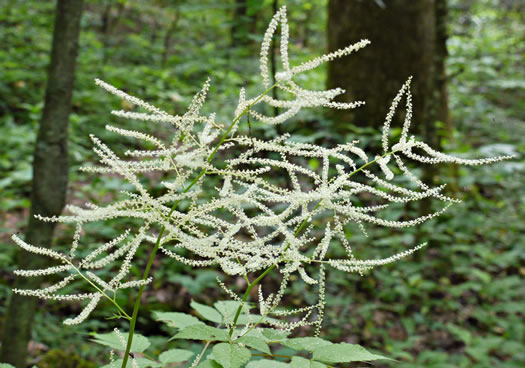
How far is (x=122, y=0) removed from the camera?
8328 millimetres

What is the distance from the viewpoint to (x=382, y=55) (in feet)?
18.7

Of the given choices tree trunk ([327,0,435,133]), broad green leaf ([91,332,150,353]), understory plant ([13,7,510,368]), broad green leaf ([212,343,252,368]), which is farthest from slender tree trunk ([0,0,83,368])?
tree trunk ([327,0,435,133])

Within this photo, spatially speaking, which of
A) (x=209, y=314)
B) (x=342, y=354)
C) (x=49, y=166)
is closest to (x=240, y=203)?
(x=342, y=354)

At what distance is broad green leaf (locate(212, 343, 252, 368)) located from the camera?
917 mm

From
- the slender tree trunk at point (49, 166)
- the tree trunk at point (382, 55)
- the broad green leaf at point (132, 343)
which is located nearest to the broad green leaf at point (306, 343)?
the broad green leaf at point (132, 343)

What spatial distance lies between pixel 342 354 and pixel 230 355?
0.29 meters

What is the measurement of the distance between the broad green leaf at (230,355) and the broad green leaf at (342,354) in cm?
20

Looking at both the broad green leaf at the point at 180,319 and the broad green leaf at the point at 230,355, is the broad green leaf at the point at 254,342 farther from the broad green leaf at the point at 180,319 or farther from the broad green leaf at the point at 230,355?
the broad green leaf at the point at 180,319

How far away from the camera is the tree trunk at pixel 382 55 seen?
218 inches

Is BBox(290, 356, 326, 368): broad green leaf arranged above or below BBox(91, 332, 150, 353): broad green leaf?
above

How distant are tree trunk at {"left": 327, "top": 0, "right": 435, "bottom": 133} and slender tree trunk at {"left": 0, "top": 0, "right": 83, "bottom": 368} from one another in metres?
3.70

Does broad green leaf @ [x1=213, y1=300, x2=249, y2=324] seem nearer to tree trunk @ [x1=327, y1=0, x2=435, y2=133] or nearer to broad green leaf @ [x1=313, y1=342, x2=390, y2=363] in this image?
broad green leaf @ [x1=313, y1=342, x2=390, y2=363]

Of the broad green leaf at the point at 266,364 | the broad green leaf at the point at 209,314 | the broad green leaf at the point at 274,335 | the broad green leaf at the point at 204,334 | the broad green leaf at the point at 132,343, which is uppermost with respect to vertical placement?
the broad green leaf at the point at 204,334

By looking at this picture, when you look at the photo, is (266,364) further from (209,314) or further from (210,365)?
(209,314)
